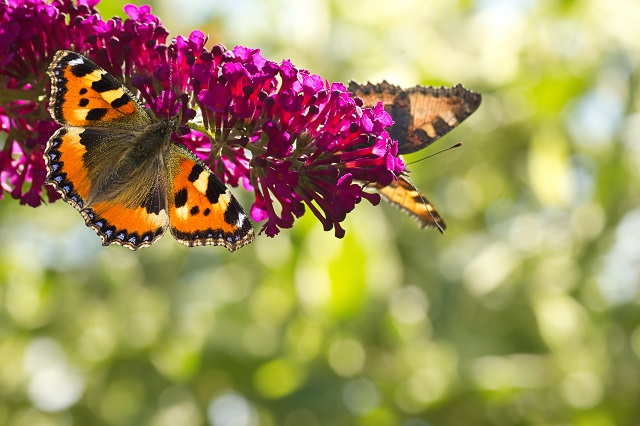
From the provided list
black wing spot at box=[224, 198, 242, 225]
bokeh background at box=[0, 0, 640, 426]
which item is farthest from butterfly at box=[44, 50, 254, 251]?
bokeh background at box=[0, 0, 640, 426]

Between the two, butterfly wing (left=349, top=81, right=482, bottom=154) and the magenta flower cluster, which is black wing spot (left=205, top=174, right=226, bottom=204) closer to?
the magenta flower cluster

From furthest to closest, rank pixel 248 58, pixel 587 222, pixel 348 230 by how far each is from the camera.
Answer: pixel 587 222 < pixel 348 230 < pixel 248 58

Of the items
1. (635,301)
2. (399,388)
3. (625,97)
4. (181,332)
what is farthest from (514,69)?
(181,332)

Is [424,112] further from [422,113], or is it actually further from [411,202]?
[411,202]

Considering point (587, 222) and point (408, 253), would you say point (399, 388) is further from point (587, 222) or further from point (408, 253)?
point (587, 222)

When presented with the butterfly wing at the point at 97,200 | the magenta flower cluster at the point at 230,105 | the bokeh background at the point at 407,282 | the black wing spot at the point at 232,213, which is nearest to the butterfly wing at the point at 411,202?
the magenta flower cluster at the point at 230,105

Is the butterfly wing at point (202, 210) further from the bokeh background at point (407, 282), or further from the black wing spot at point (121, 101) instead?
the bokeh background at point (407, 282)

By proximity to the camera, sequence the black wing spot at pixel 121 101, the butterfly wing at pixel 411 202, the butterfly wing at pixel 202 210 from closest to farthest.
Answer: the butterfly wing at pixel 202 210
the black wing spot at pixel 121 101
the butterfly wing at pixel 411 202
